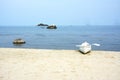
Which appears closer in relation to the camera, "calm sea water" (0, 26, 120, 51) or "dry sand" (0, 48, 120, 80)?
"dry sand" (0, 48, 120, 80)

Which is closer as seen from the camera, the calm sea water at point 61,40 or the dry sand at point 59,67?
the dry sand at point 59,67

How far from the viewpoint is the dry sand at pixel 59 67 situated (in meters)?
9.35

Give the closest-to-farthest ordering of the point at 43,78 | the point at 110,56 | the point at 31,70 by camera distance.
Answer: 1. the point at 43,78
2. the point at 31,70
3. the point at 110,56

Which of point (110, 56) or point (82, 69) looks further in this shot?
point (110, 56)

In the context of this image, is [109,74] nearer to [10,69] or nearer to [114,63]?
[114,63]

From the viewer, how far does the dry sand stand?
9.35m

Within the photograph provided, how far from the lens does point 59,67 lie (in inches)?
440

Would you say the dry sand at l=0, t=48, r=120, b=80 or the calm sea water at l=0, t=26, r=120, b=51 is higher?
the dry sand at l=0, t=48, r=120, b=80

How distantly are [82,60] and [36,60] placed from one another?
282cm

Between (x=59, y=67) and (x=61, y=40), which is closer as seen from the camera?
(x=59, y=67)

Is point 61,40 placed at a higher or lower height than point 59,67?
lower

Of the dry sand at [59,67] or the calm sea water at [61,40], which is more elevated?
the dry sand at [59,67]

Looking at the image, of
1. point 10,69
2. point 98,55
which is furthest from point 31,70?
point 98,55

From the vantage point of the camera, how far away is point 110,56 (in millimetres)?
14188
